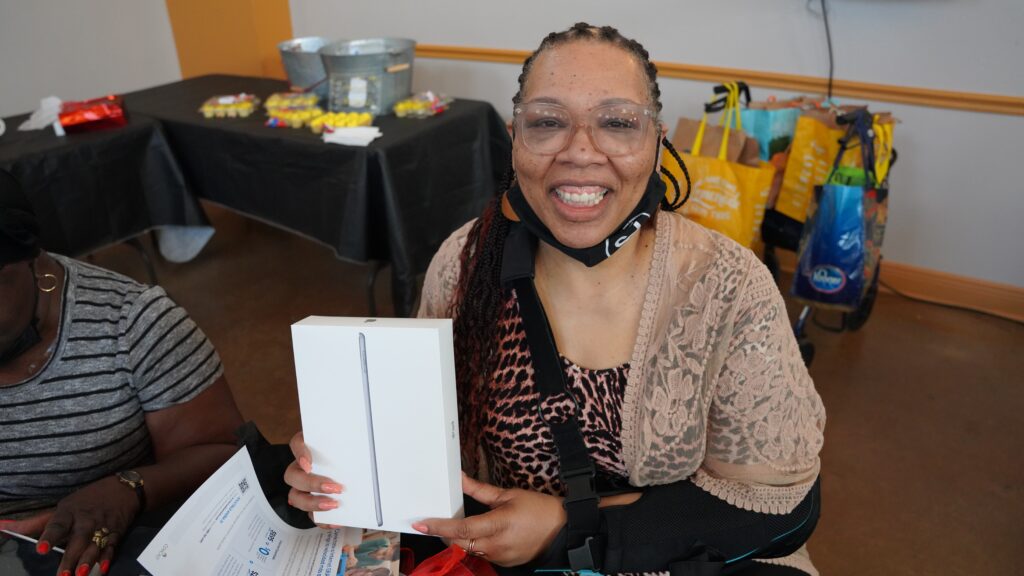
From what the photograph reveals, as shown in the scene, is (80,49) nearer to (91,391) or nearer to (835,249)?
(91,391)

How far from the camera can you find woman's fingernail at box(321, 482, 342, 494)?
1031mm

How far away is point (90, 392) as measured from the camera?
4.11 feet

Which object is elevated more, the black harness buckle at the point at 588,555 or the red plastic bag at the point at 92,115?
the red plastic bag at the point at 92,115

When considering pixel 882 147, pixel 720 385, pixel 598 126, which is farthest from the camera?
pixel 882 147

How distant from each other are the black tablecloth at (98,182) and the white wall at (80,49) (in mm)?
1683

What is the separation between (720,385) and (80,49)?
5383 mm

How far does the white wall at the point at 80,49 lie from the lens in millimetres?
4621

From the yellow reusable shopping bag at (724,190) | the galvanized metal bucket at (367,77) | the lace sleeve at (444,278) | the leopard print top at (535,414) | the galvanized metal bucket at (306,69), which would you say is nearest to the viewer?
the leopard print top at (535,414)

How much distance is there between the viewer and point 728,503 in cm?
125

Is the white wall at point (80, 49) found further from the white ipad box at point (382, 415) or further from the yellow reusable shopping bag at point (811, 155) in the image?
the white ipad box at point (382, 415)

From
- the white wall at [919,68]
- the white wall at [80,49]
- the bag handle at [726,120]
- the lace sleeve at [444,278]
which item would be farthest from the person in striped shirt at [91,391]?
the white wall at [80,49]

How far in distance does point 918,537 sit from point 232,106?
337 cm

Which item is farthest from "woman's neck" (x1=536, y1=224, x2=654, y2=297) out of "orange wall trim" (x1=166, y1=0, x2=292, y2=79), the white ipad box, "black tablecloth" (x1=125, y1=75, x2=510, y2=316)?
"orange wall trim" (x1=166, y1=0, x2=292, y2=79)

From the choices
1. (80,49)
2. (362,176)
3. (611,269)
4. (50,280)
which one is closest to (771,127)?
(362,176)
